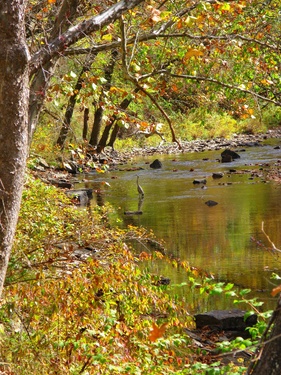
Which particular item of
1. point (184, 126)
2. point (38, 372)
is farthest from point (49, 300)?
point (184, 126)

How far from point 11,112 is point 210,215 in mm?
13531

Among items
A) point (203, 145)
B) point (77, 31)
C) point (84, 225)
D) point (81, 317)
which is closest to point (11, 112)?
point (77, 31)

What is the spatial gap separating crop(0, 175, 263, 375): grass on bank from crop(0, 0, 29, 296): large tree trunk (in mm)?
1178

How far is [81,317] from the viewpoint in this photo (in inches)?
266

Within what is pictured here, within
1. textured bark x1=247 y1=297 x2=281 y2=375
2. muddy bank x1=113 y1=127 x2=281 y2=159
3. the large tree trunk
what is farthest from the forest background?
muddy bank x1=113 y1=127 x2=281 y2=159

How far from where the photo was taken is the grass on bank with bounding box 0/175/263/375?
19.2 feet

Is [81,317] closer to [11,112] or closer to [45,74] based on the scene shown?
[45,74]

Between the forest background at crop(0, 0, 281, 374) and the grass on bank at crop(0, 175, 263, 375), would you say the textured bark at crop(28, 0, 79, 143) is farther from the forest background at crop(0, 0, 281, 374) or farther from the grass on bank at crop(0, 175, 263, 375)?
the grass on bank at crop(0, 175, 263, 375)

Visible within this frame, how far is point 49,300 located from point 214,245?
799 cm

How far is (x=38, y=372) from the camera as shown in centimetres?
579

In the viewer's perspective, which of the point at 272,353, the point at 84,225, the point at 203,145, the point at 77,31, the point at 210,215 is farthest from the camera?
the point at 203,145

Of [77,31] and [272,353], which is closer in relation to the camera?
[272,353]

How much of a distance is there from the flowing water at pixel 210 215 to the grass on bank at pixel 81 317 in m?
1.32

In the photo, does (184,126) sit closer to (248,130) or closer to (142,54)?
(248,130)
